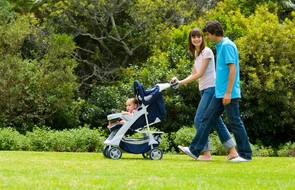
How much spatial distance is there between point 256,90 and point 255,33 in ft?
4.80

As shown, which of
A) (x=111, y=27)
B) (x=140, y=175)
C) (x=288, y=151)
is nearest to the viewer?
(x=140, y=175)

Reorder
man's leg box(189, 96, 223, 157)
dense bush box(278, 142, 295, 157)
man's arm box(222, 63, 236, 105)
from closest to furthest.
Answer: man's arm box(222, 63, 236, 105)
man's leg box(189, 96, 223, 157)
dense bush box(278, 142, 295, 157)

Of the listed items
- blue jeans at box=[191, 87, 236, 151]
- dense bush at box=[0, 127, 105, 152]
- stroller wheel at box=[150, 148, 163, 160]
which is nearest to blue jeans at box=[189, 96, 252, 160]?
blue jeans at box=[191, 87, 236, 151]

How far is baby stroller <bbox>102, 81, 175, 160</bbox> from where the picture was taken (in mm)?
9461

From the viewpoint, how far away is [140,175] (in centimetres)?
667

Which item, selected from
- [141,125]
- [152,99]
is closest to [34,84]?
[141,125]

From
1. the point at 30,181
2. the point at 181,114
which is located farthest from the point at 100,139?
the point at 30,181

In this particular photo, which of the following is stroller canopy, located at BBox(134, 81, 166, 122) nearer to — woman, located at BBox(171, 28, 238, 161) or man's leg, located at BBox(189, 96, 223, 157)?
woman, located at BBox(171, 28, 238, 161)

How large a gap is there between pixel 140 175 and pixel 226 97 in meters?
2.52

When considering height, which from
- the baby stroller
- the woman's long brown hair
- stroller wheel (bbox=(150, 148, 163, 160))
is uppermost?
the woman's long brown hair

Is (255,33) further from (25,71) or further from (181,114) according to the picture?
(25,71)

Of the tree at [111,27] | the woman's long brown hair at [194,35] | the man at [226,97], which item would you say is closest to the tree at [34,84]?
the tree at [111,27]

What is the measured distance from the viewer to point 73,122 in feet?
56.2

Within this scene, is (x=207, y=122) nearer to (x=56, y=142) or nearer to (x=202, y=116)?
(x=202, y=116)
